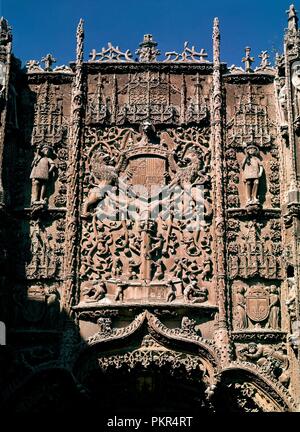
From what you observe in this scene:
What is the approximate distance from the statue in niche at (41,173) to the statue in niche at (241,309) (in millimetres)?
3611

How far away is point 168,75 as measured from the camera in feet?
54.4

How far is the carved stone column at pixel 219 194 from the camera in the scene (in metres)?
14.7

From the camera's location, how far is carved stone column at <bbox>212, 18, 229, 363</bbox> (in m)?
14.7

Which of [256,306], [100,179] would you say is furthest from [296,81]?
[256,306]

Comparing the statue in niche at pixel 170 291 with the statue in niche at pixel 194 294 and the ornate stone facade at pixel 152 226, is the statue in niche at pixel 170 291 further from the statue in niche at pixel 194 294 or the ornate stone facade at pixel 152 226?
the statue in niche at pixel 194 294

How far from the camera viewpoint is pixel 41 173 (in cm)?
1580

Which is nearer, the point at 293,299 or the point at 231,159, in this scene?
the point at 293,299

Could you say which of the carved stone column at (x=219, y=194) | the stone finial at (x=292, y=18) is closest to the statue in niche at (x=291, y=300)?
the carved stone column at (x=219, y=194)

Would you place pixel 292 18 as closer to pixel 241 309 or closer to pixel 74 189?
pixel 74 189

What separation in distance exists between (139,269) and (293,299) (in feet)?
8.36

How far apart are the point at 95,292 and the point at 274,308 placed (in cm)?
290

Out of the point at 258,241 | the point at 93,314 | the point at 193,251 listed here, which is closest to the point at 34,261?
the point at 93,314
